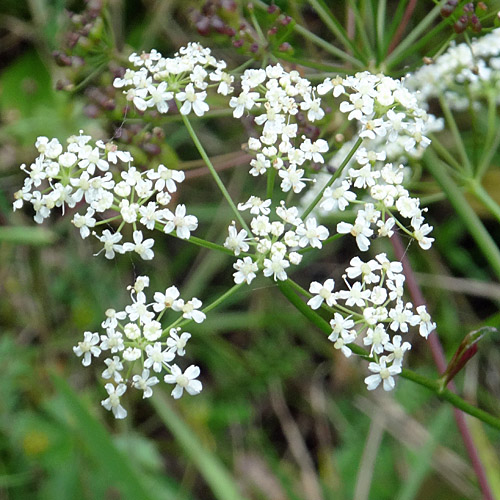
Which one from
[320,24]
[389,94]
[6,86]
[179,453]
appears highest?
[389,94]

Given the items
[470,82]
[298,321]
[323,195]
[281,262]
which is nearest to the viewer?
[281,262]

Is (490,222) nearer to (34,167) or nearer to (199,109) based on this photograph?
(199,109)

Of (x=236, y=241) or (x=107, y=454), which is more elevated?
(x=236, y=241)

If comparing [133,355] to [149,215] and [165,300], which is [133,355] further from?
[149,215]

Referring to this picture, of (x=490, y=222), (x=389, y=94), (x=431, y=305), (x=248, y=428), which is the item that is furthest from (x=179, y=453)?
(x=389, y=94)

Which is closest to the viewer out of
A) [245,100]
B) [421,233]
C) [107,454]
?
[421,233]

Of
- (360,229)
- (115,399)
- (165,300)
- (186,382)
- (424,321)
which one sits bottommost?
(115,399)

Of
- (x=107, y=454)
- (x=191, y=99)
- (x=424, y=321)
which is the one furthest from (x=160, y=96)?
(x=107, y=454)

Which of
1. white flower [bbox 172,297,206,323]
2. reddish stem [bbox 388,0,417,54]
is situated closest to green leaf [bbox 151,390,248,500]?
white flower [bbox 172,297,206,323]

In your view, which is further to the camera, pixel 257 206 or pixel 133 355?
pixel 257 206
